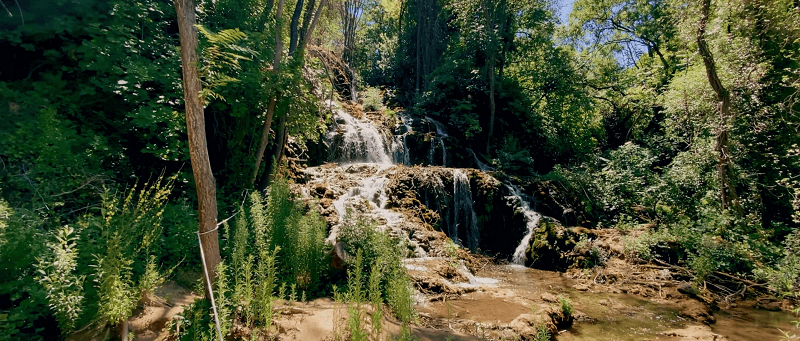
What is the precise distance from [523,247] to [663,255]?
3478 mm

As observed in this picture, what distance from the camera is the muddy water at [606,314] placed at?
18.2 ft

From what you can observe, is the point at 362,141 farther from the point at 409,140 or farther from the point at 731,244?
the point at 731,244

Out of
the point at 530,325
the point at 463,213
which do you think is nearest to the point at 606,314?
the point at 530,325

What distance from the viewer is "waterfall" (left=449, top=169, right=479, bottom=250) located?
10.9 meters

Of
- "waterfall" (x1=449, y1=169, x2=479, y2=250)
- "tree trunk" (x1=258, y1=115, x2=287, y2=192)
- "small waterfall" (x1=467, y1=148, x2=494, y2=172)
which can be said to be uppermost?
"small waterfall" (x1=467, y1=148, x2=494, y2=172)

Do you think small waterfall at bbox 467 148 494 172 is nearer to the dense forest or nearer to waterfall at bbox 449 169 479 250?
the dense forest

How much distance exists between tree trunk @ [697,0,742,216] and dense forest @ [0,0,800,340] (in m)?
0.04

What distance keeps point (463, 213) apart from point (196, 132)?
866 cm

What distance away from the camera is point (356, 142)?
13852 mm

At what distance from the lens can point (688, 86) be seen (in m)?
11.3

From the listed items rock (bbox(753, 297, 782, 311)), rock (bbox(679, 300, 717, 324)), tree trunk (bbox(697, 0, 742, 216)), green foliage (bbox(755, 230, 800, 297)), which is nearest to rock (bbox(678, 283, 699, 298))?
rock (bbox(679, 300, 717, 324))

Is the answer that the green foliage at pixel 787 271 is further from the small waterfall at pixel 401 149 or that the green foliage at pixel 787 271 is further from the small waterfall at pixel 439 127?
the small waterfall at pixel 439 127

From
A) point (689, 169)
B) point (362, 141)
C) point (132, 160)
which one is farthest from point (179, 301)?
point (689, 169)

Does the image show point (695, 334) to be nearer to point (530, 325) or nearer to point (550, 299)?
point (550, 299)
